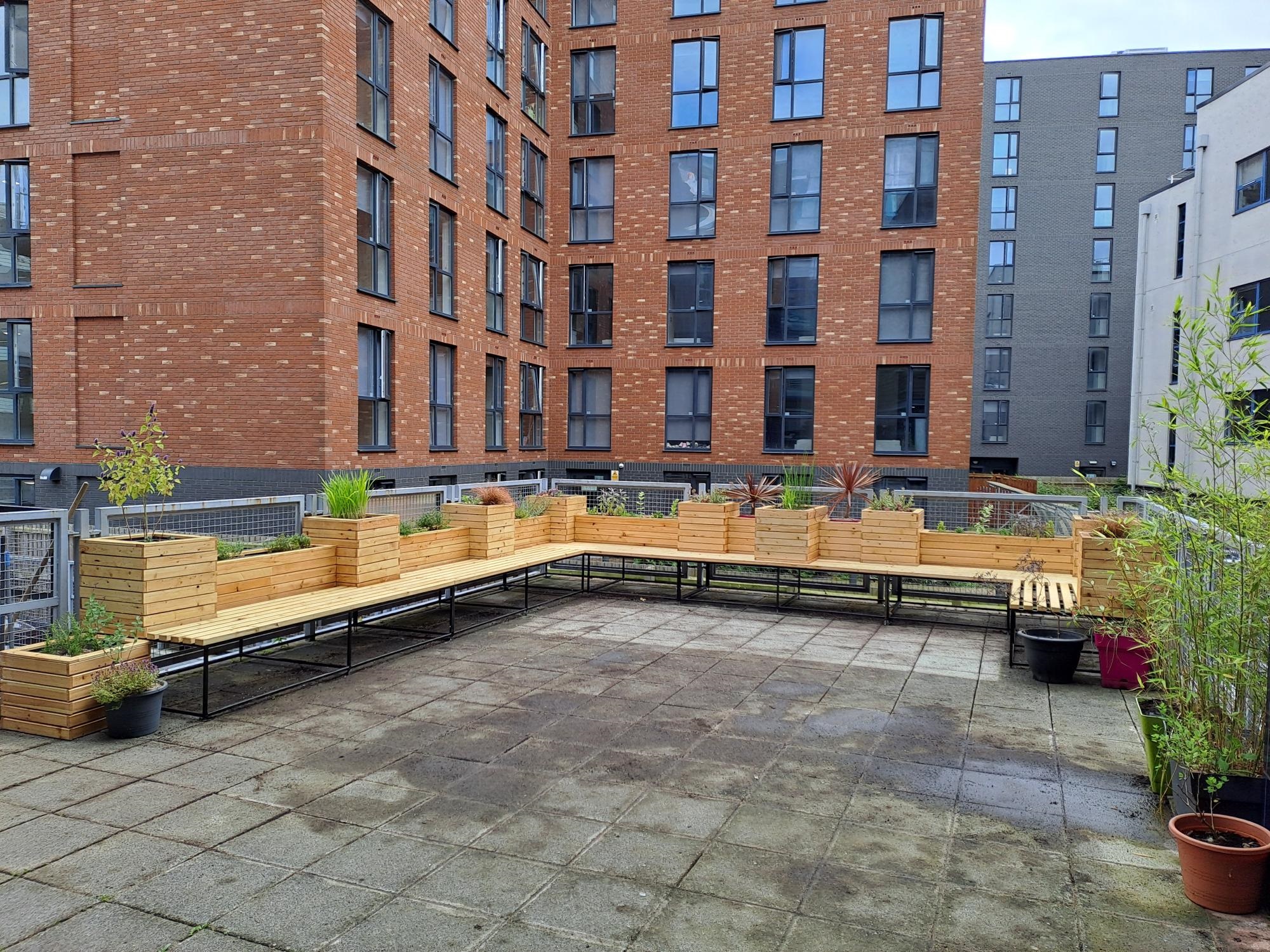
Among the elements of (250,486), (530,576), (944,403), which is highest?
(944,403)

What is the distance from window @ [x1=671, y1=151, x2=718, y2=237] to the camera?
23344 mm

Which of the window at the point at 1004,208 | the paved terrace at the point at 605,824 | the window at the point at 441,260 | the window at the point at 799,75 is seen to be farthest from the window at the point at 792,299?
the window at the point at 1004,208

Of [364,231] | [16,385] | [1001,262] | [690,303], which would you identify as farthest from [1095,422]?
[16,385]

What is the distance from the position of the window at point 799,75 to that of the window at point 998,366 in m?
21.5

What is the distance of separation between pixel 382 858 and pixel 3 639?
4112mm

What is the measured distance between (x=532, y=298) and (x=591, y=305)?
63.6 inches

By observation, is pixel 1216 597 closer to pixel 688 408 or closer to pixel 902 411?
pixel 902 411

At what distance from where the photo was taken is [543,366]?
2455 centimetres

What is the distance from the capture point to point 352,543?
29.0 feet

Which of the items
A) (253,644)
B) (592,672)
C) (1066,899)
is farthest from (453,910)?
(253,644)

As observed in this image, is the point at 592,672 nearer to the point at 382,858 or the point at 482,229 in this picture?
the point at 382,858

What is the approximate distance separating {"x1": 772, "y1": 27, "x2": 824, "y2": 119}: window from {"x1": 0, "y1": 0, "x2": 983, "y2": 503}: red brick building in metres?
0.08

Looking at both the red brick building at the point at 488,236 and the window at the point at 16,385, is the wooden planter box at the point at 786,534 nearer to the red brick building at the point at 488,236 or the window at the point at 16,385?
the red brick building at the point at 488,236

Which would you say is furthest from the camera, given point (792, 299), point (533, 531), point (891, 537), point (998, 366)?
point (998, 366)
